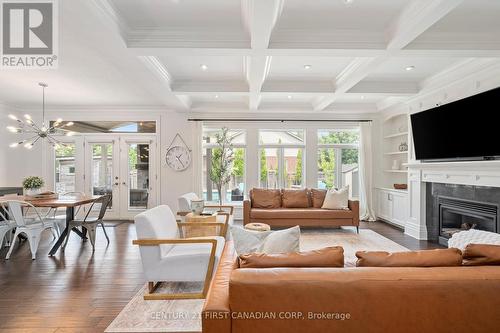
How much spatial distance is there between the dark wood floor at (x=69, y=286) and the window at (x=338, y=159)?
250 centimetres

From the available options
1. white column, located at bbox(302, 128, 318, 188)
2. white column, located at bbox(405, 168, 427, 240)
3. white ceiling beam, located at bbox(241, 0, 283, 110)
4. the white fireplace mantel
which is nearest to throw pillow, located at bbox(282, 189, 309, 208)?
white column, located at bbox(302, 128, 318, 188)

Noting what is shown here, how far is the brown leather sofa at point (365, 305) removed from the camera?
1486 mm

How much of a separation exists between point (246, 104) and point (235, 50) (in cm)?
329

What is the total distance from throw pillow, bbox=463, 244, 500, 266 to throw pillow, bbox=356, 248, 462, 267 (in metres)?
0.07

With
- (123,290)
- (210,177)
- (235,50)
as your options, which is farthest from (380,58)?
(210,177)

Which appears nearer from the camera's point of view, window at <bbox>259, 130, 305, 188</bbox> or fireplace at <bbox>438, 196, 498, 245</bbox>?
fireplace at <bbox>438, 196, 498, 245</bbox>

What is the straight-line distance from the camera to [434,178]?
4770 millimetres

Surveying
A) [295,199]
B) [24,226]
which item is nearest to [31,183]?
[24,226]

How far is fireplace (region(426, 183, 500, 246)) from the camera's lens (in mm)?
3777

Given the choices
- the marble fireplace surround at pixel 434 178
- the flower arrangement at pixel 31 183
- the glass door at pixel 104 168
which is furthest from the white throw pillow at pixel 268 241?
the glass door at pixel 104 168

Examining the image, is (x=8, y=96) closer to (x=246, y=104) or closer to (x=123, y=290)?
(x=246, y=104)

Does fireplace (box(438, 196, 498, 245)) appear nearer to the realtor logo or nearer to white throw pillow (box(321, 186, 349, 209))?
white throw pillow (box(321, 186, 349, 209))

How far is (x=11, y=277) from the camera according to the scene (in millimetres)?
3365

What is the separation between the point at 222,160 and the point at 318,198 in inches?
94.6
